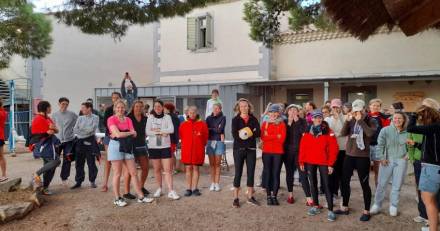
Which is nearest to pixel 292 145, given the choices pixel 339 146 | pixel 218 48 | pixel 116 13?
pixel 339 146

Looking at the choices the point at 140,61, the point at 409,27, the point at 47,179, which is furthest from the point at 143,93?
the point at 409,27

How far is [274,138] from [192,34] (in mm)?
11392

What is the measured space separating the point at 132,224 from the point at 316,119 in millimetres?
3001

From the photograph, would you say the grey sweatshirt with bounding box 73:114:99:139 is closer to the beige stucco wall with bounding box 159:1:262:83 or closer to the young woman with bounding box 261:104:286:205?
the young woman with bounding box 261:104:286:205

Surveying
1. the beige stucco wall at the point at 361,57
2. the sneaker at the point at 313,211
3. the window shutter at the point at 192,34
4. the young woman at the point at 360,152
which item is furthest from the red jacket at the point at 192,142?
the window shutter at the point at 192,34

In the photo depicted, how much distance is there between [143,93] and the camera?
1614 cm

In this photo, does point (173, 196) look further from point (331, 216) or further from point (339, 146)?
point (339, 146)

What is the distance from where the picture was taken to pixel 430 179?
400 centimetres

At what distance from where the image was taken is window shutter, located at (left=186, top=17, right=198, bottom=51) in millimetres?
16078

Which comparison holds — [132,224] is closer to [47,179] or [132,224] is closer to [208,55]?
[47,179]

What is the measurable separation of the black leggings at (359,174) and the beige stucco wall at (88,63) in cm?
1443

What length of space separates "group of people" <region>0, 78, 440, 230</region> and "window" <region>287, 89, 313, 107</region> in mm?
7198

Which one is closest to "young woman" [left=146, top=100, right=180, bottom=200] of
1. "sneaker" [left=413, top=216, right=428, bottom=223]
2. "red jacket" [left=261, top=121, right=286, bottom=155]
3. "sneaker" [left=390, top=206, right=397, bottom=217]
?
"red jacket" [left=261, top=121, right=286, bottom=155]

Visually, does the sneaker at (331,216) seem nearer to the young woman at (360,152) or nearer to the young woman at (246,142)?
the young woman at (360,152)
